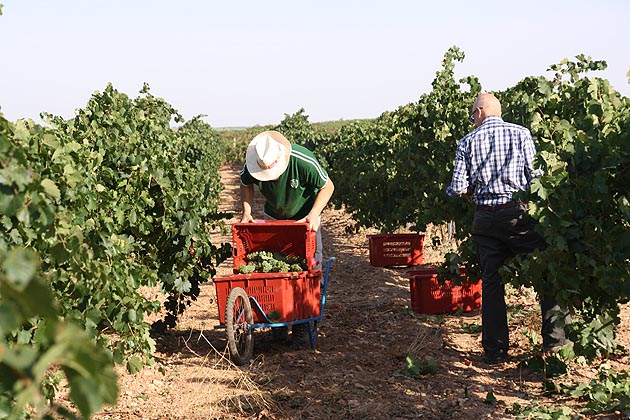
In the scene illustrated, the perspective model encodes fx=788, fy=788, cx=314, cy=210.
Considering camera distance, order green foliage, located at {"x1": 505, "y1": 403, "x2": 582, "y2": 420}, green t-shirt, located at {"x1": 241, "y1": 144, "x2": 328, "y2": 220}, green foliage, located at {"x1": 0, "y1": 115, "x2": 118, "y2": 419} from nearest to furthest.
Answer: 1. green foliage, located at {"x1": 0, "y1": 115, "x2": 118, "y2": 419}
2. green foliage, located at {"x1": 505, "y1": 403, "x2": 582, "y2": 420}
3. green t-shirt, located at {"x1": 241, "y1": 144, "x2": 328, "y2": 220}

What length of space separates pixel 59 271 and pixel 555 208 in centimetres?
271

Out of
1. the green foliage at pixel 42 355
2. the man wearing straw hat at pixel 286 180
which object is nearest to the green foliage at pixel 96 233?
the green foliage at pixel 42 355

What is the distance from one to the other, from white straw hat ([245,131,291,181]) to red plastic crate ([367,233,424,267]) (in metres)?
4.96

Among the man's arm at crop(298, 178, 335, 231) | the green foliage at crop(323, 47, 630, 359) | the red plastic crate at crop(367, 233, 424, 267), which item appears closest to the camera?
the green foliage at crop(323, 47, 630, 359)

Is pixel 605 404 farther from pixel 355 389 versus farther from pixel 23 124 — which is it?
pixel 23 124

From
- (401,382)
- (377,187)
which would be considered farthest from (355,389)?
(377,187)

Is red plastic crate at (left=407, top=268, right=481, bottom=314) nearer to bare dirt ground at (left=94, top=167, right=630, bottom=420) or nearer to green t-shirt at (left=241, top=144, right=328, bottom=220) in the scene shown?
bare dirt ground at (left=94, top=167, right=630, bottom=420)

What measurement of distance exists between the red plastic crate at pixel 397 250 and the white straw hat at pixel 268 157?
16.3ft

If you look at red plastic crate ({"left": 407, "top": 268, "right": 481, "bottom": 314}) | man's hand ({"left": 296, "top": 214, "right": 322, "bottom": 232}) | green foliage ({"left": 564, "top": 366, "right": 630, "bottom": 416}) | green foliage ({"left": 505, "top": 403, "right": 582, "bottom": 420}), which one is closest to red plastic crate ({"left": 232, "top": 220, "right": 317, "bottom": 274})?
man's hand ({"left": 296, "top": 214, "right": 322, "bottom": 232})

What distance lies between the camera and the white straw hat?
6.15m

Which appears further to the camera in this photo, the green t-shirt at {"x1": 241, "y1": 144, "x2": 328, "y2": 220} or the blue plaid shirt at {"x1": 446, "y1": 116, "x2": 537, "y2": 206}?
the green t-shirt at {"x1": 241, "y1": 144, "x2": 328, "y2": 220}

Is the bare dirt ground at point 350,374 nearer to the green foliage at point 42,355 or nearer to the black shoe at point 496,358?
the black shoe at point 496,358

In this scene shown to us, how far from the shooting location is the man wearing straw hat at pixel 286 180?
20.3 ft

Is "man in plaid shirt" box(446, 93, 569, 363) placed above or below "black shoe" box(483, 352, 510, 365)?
above
